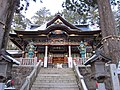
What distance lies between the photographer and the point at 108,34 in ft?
17.3

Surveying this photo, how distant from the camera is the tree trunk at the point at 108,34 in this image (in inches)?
190

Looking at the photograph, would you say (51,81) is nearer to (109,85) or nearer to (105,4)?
(109,85)

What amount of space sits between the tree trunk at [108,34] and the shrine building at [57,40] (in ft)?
28.9

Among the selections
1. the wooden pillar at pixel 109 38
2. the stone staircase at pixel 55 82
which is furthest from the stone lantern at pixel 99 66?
the stone staircase at pixel 55 82

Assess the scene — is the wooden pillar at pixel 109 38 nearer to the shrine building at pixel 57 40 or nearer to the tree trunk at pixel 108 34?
the tree trunk at pixel 108 34

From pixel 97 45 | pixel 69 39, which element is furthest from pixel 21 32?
pixel 97 45

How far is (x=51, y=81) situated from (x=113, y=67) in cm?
528

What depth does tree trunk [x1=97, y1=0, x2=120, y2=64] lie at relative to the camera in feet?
15.8

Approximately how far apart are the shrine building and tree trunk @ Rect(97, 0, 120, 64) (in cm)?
881

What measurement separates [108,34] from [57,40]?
36.3ft

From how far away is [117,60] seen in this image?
462 centimetres

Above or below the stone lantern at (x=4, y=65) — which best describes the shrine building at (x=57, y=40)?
above

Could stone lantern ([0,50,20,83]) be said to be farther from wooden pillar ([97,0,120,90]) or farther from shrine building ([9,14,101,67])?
shrine building ([9,14,101,67])

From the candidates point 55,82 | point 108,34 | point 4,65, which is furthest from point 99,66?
point 55,82
